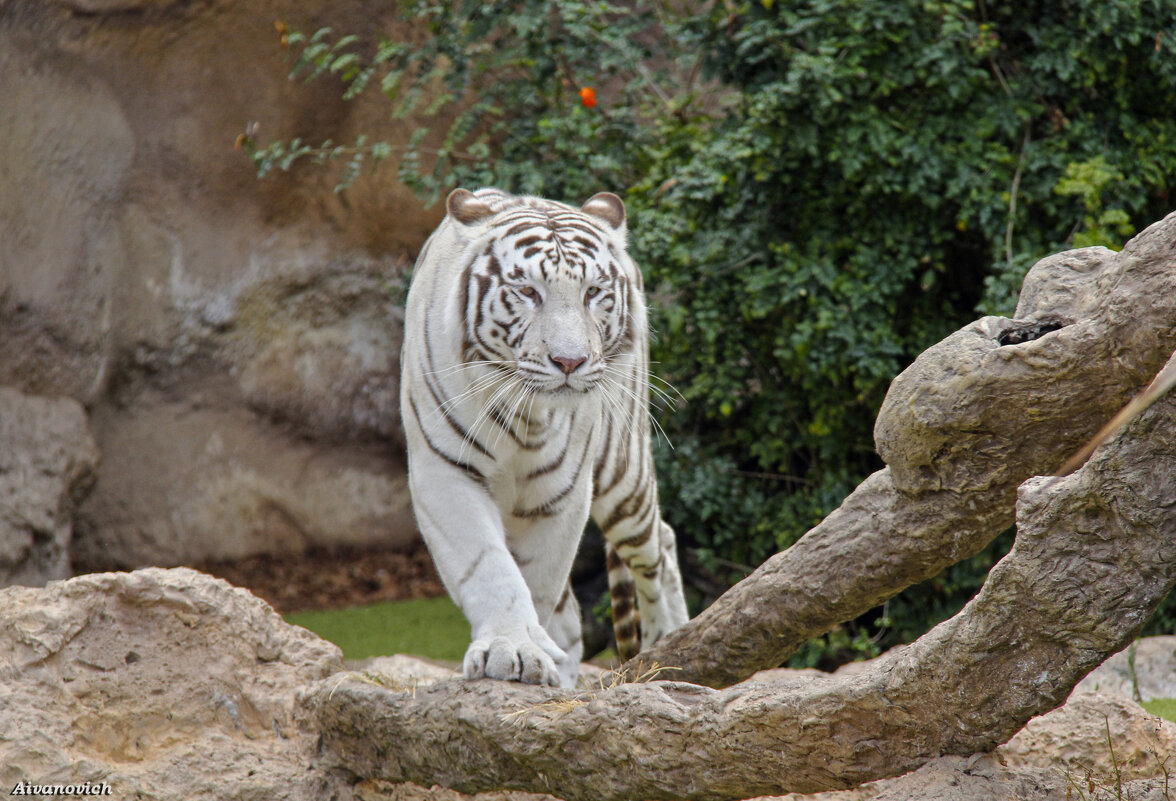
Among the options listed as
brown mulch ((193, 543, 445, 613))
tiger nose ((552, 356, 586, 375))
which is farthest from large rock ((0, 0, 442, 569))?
tiger nose ((552, 356, 586, 375))

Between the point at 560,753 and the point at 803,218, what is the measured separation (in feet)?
11.0

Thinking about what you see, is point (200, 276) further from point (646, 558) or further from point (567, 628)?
point (567, 628)

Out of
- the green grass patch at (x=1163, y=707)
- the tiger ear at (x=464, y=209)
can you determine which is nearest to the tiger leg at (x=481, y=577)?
the tiger ear at (x=464, y=209)

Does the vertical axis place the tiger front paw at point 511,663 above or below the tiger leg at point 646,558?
above

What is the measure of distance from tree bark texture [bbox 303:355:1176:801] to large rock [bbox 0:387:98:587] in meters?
3.32

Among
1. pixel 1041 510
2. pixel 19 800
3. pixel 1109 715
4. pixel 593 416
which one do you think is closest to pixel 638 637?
pixel 593 416

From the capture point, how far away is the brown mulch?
6.24 meters

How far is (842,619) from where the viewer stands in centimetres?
279

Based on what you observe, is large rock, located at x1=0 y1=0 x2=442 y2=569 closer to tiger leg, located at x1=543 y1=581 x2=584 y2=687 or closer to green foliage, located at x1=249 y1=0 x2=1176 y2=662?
green foliage, located at x1=249 y1=0 x2=1176 y2=662

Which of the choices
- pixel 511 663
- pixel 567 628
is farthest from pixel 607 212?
pixel 511 663

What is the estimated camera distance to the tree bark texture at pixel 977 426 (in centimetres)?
192

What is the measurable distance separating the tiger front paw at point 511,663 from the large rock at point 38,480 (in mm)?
3566

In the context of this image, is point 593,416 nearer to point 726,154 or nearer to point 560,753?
point 560,753

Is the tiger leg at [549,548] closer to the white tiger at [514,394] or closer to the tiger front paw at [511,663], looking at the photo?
the white tiger at [514,394]
